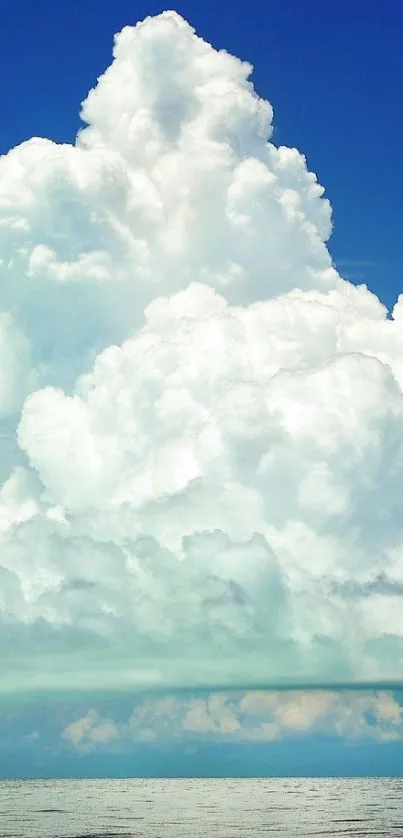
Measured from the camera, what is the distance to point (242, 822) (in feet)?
606

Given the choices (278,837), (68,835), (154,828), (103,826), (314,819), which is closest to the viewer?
(278,837)

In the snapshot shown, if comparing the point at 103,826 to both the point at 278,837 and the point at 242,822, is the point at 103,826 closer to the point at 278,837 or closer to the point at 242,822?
the point at 242,822

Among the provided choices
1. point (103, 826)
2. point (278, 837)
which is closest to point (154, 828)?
point (103, 826)

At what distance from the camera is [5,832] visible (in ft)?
526

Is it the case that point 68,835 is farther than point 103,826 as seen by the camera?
No

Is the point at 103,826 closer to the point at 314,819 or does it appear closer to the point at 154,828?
the point at 154,828

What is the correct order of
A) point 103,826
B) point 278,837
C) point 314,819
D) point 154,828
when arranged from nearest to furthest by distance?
1. point 278,837
2. point 154,828
3. point 103,826
4. point 314,819

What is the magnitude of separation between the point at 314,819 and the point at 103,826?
43.0m

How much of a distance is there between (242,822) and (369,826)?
995 inches

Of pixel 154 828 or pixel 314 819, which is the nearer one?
pixel 154 828

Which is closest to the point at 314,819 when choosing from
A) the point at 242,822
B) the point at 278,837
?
the point at 242,822

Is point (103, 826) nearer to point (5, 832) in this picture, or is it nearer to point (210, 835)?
point (5, 832)

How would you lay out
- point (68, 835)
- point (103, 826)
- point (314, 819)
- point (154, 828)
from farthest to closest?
point (314, 819)
point (103, 826)
point (154, 828)
point (68, 835)

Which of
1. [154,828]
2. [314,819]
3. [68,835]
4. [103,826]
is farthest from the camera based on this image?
[314,819]
